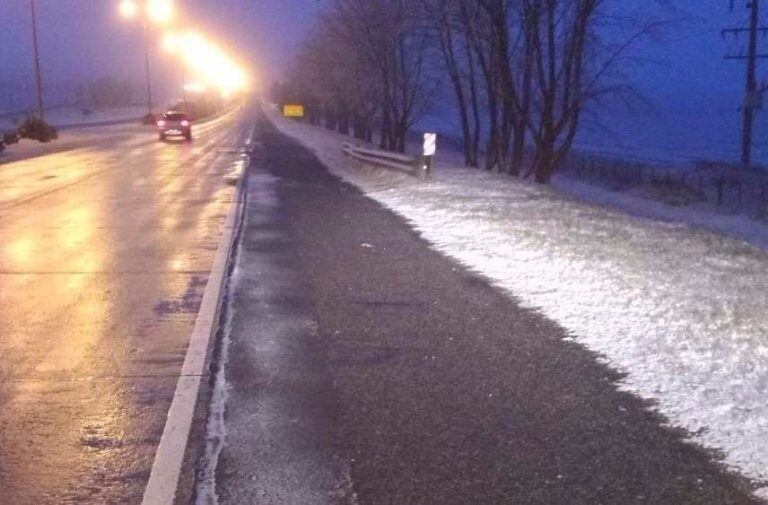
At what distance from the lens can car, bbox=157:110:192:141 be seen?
55875mm

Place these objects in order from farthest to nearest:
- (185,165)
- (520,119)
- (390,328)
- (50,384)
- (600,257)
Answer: (185,165) → (520,119) → (600,257) → (390,328) → (50,384)

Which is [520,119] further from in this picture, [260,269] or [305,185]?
[260,269]

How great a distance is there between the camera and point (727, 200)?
1280 inches

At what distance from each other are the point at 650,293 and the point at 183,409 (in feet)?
17.4

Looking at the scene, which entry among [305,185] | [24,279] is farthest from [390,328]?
[305,185]

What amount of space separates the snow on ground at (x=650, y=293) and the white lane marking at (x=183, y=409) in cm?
313

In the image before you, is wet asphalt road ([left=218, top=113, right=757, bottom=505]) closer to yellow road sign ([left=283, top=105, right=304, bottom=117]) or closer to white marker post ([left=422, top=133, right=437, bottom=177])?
white marker post ([left=422, top=133, right=437, bottom=177])

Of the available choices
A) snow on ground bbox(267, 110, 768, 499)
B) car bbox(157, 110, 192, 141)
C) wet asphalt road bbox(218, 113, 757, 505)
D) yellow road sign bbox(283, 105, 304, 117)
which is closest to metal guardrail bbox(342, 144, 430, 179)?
snow on ground bbox(267, 110, 768, 499)

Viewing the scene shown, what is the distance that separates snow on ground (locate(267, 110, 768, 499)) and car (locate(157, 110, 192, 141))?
3862 cm

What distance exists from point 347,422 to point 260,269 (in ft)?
20.9

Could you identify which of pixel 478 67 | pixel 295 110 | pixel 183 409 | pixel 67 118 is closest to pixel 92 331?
pixel 183 409

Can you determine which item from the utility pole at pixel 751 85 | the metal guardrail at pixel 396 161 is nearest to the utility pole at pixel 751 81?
the utility pole at pixel 751 85

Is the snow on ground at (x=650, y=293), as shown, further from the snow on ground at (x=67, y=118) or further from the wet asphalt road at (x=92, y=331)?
the snow on ground at (x=67, y=118)

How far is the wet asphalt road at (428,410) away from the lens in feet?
17.9
